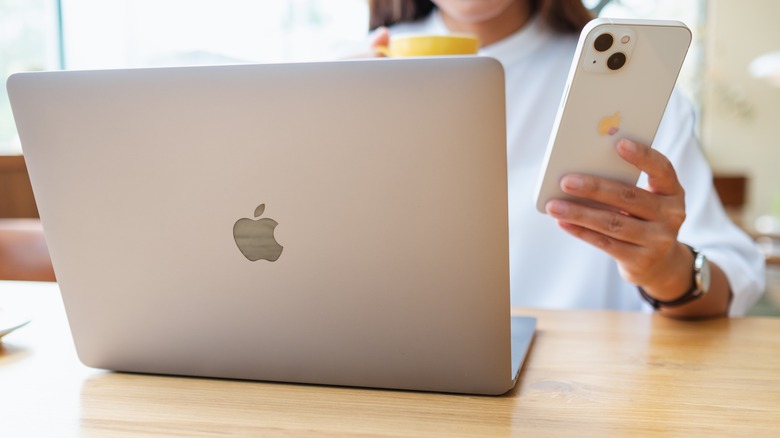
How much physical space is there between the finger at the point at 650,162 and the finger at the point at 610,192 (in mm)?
18

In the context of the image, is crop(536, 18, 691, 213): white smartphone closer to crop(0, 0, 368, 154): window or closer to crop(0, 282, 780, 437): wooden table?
crop(0, 282, 780, 437): wooden table

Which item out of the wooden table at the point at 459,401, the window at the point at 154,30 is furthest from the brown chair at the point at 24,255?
the window at the point at 154,30

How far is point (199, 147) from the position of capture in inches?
23.0

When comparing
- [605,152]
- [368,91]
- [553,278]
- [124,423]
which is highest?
[368,91]

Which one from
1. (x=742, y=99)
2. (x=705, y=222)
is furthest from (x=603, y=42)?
(x=742, y=99)

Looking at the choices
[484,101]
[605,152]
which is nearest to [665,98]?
[605,152]

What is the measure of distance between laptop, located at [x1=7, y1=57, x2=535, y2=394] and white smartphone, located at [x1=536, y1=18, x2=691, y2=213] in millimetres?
173

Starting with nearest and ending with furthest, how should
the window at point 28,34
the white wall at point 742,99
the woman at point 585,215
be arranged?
the woman at point 585,215 < the window at point 28,34 < the white wall at point 742,99

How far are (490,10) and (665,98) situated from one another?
2.22 feet

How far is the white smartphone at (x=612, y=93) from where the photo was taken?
639 millimetres

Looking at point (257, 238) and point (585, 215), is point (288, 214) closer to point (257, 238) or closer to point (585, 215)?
point (257, 238)

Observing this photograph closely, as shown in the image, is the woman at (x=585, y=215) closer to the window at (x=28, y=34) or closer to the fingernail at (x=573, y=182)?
the fingernail at (x=573, y=182)

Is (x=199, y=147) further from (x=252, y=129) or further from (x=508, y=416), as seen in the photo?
(x=508, y=416)

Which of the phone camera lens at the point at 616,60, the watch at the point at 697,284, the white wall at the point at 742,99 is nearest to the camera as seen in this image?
the phone camera lens at the point at 616,60
